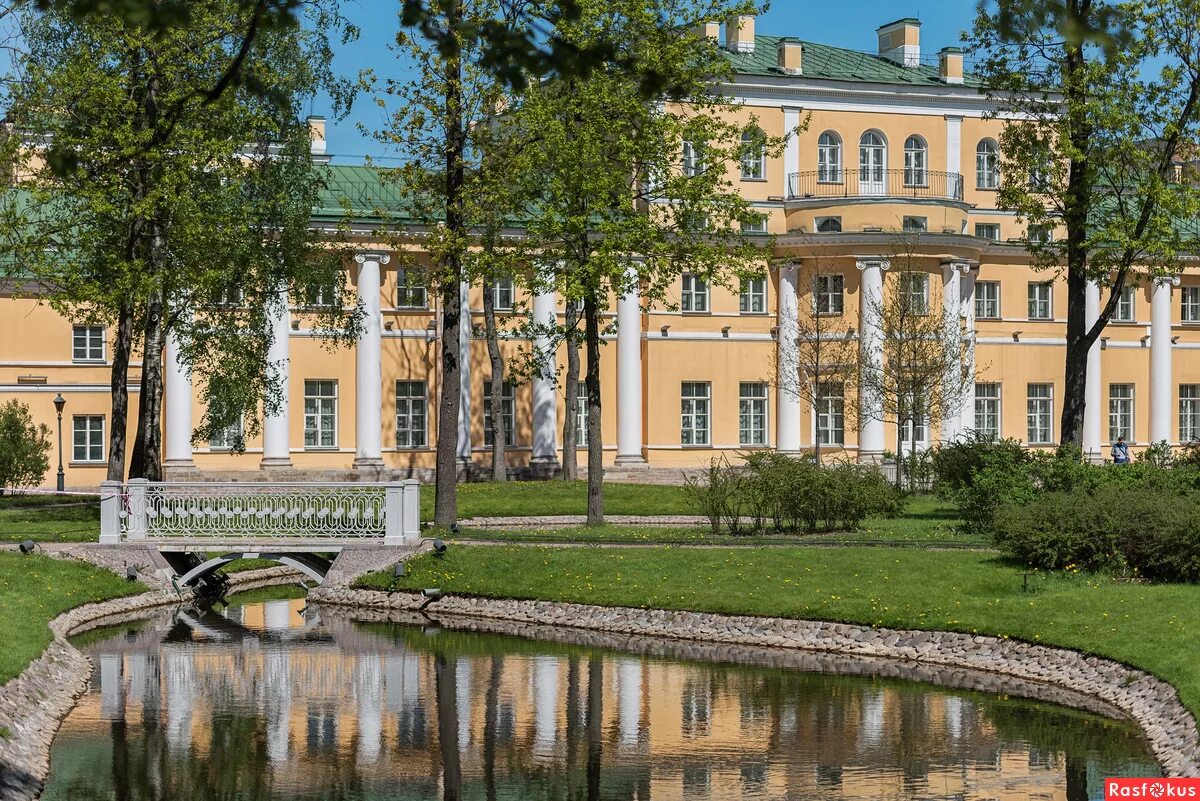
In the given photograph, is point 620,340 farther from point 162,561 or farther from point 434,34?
point 434,34

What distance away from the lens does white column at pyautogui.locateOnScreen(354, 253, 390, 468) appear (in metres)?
45.8

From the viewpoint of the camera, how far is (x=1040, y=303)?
51.8 m

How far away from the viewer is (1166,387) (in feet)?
173

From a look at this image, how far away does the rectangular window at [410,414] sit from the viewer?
1842 inches

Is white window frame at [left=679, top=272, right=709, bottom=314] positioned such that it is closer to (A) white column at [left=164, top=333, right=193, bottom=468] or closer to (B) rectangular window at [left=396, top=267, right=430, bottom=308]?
(B) rectangular window at [left=396, top=267, right=430, bottom=308]

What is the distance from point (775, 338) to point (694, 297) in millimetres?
2683

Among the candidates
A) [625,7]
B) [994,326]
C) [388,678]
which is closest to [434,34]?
[388,678]

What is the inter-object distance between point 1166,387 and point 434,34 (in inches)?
1916

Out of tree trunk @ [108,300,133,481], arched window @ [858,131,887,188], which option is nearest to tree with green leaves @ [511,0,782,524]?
tree trunk @ [108,300,133,481]

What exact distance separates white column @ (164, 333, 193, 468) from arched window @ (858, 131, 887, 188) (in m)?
21.4

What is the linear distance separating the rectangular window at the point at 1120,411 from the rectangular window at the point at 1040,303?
3.20 meters

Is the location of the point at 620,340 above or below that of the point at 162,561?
above

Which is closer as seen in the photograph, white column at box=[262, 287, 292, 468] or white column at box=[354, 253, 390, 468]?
white column at box=[262, 287, 292, 468]

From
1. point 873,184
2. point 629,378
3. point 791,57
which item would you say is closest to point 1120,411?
point 873,184
